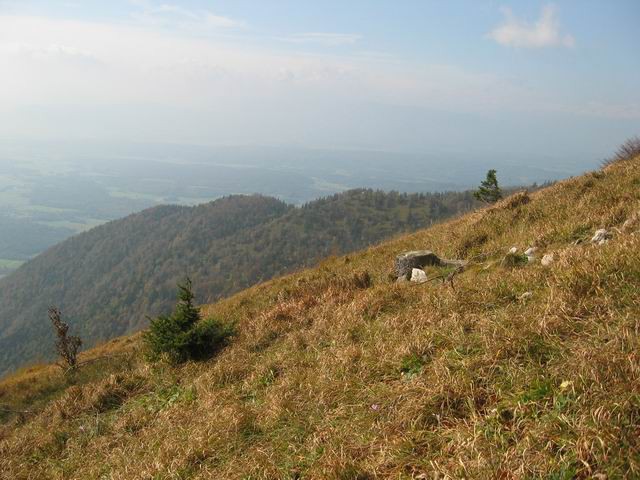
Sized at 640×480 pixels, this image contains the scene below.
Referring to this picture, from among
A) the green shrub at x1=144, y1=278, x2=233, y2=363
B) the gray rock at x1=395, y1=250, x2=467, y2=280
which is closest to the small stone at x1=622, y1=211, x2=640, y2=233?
the gray rock at x1=395, y1=250, x2=467, y2=280

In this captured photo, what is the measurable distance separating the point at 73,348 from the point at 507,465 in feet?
41.7

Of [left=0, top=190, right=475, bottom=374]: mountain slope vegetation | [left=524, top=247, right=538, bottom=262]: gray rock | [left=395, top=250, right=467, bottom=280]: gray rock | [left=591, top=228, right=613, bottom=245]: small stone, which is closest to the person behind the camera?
[left=591, top=228, right=613, bottom=245]: small stone

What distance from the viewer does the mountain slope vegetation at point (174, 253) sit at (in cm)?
12438

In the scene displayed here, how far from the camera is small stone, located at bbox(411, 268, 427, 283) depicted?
9.59m

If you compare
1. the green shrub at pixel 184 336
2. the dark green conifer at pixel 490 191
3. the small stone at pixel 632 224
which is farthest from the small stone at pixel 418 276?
the dark green conifer at pixel 490 191

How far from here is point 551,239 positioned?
9352 mm

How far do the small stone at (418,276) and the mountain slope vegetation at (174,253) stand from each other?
341 feet

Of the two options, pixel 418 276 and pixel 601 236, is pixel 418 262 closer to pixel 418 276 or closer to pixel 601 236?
pixel 418 276

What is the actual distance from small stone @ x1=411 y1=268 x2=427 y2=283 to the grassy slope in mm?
715

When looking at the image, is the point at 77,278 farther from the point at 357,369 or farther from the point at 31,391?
the point at 357,369

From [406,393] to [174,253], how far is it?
15637cm

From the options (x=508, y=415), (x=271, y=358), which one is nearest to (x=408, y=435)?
(x=508, y=415)

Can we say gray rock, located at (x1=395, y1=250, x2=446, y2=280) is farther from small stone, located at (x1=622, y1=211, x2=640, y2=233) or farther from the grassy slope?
small stone, located at (x1=622, y1=211, x2=640, y2=233)

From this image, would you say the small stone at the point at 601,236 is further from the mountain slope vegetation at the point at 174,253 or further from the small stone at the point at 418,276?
the mountain slope vegetation at the point at 174,253
